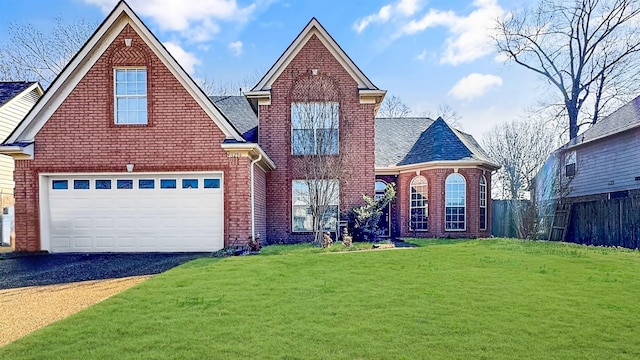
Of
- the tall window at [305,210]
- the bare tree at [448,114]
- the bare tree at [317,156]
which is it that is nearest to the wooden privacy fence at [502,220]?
the tall window at [305,210]

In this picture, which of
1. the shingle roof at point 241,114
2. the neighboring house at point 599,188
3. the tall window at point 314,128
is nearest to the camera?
the tall window at point 314,128

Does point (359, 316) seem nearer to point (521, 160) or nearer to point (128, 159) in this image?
point (128, 159)

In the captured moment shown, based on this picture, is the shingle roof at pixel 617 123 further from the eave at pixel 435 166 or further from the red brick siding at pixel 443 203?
the red brick siding at pixel 443 203

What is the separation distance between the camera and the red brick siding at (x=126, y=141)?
12562 millimetres

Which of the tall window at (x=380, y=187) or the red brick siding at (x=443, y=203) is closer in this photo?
the red brick siding at (x=443, y=203)

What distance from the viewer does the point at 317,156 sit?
15016mm

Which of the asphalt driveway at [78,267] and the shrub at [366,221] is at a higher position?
the shrub at [366,221]

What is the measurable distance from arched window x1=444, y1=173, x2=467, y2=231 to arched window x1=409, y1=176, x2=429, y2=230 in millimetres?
881

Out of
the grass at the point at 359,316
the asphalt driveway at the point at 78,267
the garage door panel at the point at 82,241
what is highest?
the garage door panel at the point at 82,241

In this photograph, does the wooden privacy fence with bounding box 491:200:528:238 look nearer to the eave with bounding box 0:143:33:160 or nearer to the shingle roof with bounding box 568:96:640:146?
the shingle roof with bounding box 568:96:640:146

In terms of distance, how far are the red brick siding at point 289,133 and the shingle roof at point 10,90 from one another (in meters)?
12.3

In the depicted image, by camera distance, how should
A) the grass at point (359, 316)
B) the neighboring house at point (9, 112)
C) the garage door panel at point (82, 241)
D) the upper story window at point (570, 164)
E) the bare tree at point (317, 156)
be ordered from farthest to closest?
the upper story window at point (570, 164), the neighboring house at point (9, 112), the bare tree at point (317, 156), the garage door panel at point (82, 241), the grass at point (359, 316)

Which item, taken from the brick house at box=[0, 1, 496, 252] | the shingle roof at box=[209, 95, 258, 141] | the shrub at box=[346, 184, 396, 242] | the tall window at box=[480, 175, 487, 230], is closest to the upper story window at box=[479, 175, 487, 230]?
the tall window at box=[480, 175, 487, 230]

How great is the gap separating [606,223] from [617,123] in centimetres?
514
